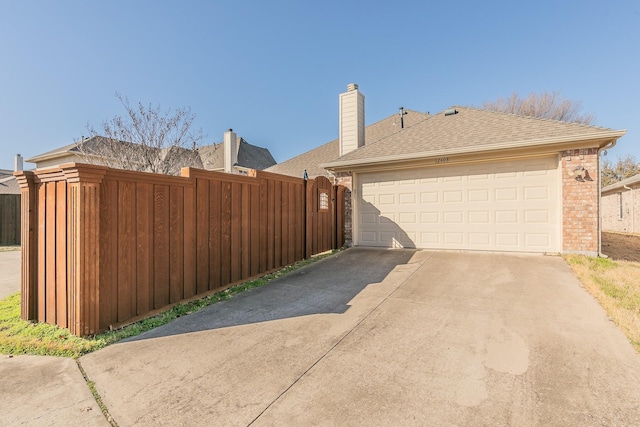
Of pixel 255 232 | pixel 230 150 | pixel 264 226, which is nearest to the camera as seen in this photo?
pixel 255 232

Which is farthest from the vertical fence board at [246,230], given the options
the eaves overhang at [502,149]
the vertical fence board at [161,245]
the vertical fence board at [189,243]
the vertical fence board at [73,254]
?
the eaves overhang at [502,149]

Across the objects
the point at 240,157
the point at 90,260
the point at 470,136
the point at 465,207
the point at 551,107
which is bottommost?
the point at 90,260

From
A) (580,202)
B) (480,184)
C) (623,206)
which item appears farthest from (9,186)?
(623,206)

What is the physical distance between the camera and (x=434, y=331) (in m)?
3.21

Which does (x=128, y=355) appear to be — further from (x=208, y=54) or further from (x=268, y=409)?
(x=208, y=54)

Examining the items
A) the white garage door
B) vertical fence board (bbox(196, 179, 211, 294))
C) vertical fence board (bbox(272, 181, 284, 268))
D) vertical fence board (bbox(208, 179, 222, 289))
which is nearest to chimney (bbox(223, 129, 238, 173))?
the white garage door

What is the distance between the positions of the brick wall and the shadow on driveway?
382 centimetres

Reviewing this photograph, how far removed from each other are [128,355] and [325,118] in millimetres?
18323

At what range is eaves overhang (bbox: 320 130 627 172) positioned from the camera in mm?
6297

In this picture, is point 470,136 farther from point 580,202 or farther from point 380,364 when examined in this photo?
point 380,364

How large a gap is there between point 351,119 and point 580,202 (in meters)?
6.85

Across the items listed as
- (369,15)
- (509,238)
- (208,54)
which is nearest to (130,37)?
(208,54)

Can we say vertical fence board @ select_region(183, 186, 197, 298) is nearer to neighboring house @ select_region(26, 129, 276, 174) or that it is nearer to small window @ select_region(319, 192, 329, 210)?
small window @ select_region(319, 192, 329, 210)

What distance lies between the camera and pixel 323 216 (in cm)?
820
